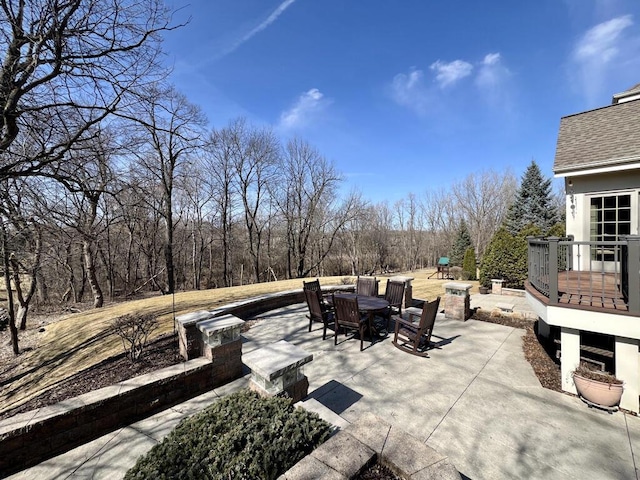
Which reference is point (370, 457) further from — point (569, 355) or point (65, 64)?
point (65, 64)

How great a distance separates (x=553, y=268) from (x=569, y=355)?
1291 mm

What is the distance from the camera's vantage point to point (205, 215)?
→ 22.7 m

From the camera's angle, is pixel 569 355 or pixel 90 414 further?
pixel 569 355

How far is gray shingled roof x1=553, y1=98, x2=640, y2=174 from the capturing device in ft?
19.8

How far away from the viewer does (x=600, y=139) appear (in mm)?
6770

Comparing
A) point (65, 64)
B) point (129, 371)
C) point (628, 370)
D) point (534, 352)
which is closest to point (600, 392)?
point (628, 370)

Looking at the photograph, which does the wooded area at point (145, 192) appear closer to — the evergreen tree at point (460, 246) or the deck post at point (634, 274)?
the evergreen tree at point (460, 246)

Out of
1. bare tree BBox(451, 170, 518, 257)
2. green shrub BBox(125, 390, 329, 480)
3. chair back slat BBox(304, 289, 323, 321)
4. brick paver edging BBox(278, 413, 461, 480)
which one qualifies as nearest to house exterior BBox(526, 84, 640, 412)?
brick paver edging BBox(278, 413, 461, 480)

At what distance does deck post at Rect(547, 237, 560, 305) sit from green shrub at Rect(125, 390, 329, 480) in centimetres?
374

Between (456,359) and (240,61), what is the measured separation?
36.6ft

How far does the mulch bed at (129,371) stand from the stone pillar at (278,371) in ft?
6.76

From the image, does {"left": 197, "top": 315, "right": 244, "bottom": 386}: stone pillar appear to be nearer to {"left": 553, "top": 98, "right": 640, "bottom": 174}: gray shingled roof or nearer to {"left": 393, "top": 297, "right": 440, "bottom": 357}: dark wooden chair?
{"left": 393, "top": 297, "right": 440, "bottom": 357}: dark wooden chair

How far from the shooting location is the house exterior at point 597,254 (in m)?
3.31

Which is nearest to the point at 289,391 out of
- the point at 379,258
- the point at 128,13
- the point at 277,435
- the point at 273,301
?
the point at 277,435
